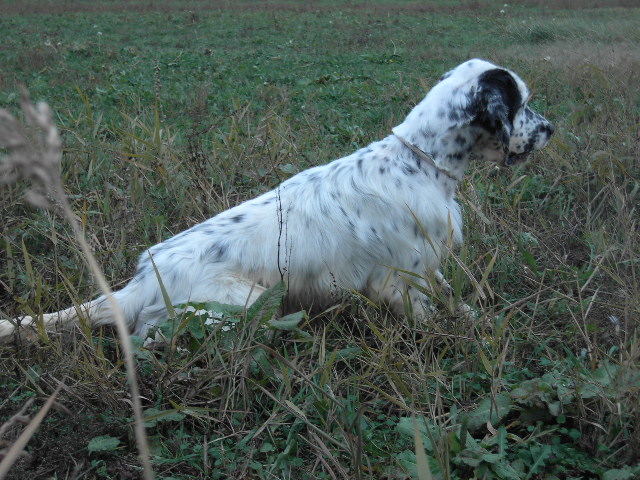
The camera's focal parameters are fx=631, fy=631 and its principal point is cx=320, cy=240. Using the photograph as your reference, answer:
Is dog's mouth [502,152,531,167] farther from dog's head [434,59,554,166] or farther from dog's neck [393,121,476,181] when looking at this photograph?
dog's neck [393,121,476,181]

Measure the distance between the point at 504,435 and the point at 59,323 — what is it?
185cm

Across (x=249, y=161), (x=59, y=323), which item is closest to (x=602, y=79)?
(x=249, y=161)

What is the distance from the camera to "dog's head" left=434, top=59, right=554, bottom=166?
10.3 ft

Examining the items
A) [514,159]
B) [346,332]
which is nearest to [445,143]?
[514,159]

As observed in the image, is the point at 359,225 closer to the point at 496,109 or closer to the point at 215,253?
the point at 215,253

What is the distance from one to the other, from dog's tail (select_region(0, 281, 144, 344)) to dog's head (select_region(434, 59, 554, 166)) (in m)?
1.80

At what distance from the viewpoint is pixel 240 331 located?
2.58 metres

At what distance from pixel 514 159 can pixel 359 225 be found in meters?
0.97

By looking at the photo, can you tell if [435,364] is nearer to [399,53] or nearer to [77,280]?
[77,280]

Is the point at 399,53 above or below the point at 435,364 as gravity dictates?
above

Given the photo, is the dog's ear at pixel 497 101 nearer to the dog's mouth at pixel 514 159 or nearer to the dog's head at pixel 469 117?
the dog's head at pixel 469 117

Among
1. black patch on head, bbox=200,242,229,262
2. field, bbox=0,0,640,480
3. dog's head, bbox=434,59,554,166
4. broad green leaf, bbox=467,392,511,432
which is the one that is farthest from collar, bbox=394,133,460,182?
broad green leaf, bbox=467,392,511,432

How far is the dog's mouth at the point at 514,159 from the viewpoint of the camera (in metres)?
3.33

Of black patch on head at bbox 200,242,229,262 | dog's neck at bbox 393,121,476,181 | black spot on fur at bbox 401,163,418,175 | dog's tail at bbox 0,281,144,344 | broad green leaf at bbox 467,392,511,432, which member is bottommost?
broad green leaf at bbox 467,392,511,432
